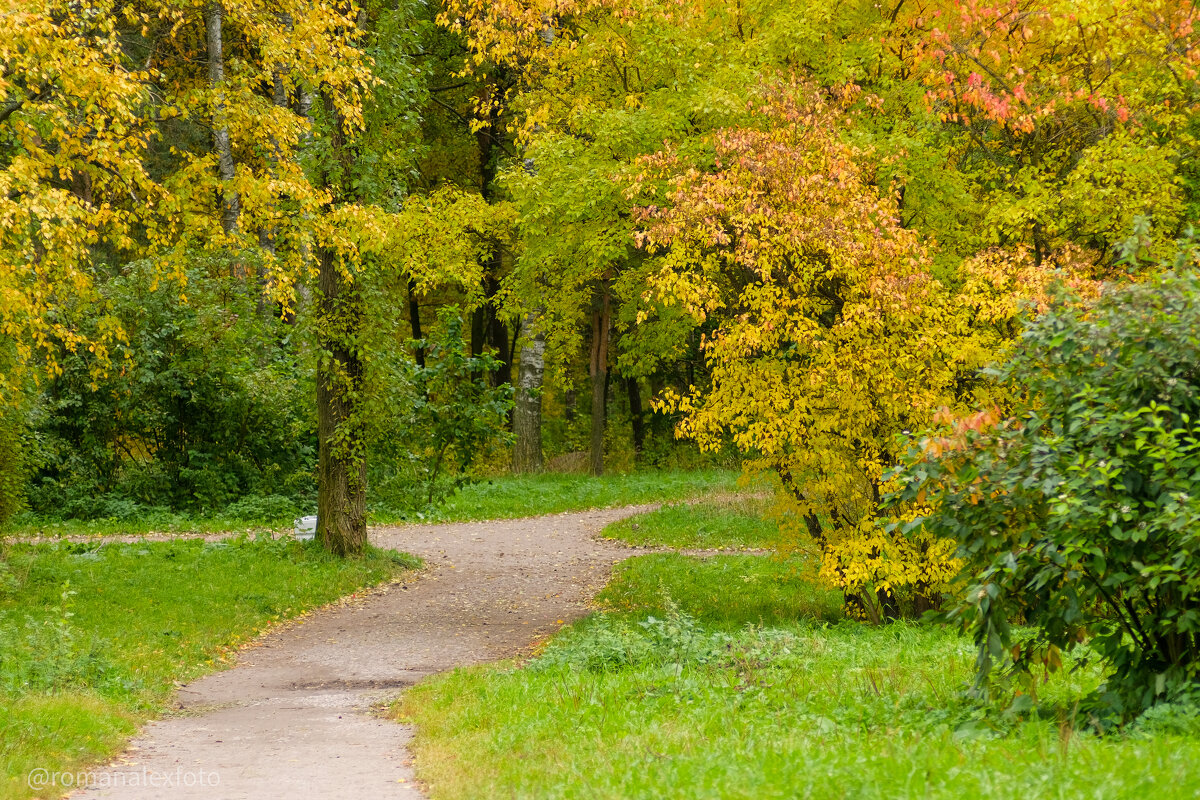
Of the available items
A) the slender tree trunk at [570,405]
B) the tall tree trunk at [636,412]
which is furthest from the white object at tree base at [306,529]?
the slender tree trunk at [570,405]

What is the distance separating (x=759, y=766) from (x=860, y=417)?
5804mm

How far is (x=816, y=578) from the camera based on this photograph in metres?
11.0

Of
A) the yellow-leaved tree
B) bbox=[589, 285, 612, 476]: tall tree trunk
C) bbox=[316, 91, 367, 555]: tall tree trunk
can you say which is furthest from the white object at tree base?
bbox=[589, 285, 612, 476]: tall tree trunk

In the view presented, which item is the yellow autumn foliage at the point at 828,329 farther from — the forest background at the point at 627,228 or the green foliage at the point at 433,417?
the green foliage at the point at 433,417

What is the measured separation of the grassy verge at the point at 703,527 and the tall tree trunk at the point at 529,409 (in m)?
6.34

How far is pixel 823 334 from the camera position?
1062 centimetres

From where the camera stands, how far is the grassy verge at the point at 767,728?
4.61 meters

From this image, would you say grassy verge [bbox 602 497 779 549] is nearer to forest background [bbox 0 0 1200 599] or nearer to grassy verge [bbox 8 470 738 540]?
grassy verge [bbox 8 470 738 540]

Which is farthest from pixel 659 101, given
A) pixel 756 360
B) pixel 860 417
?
pixel 860 417

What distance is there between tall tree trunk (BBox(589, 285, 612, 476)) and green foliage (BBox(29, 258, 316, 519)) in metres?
8.90

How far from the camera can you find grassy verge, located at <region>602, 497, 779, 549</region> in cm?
1808

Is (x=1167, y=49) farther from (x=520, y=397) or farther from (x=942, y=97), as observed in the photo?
(x=520, y=397)

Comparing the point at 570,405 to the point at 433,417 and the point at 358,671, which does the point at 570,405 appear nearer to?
the point at 433,417

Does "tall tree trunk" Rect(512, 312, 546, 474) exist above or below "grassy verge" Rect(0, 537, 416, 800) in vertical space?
above
